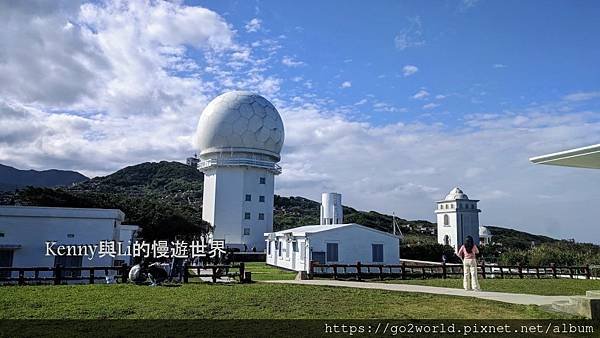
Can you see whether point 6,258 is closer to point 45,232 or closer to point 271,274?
point 45,232

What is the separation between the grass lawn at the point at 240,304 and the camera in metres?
10.3

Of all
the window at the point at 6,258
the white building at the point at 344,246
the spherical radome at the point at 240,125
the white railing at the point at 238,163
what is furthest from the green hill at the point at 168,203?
the window at the point at 6,258

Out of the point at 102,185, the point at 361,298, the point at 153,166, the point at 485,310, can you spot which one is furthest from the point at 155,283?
the point at 153,166

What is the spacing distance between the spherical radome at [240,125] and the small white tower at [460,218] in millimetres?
20907

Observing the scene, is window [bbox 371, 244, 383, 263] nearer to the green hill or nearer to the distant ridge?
the green hill

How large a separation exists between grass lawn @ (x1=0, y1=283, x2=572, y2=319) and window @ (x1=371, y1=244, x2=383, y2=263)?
14318 mm

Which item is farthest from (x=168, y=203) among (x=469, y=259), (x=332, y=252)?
(x=469, y=259)

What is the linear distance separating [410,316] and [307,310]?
7.77ft

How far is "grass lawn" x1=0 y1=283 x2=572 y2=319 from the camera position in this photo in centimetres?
1029

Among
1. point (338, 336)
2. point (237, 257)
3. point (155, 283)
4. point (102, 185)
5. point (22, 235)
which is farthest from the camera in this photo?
point (102, 185)

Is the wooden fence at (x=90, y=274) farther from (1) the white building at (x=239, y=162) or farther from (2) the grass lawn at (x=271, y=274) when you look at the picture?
(1) the white building at (x=239, y=162)

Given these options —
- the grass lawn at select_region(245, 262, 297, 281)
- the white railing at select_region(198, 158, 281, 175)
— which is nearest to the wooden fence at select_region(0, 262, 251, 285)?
the grass lawn at select_region(245, 262, 297, 281)

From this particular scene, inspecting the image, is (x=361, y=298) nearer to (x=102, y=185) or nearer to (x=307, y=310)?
(x=307, y=310)

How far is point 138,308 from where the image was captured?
1119 centimetres
